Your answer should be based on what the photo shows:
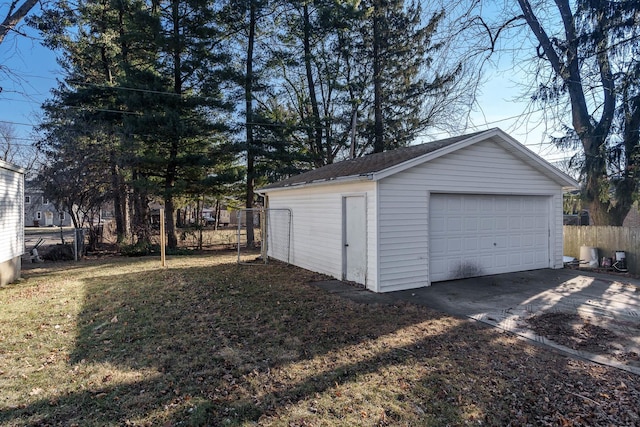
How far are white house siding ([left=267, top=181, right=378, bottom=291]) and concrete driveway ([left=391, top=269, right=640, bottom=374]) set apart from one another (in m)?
1.75

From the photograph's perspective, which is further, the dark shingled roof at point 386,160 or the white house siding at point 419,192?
the dark shingled roof at point 386,160

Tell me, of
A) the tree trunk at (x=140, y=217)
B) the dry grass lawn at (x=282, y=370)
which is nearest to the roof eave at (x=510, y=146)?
the dry grass lawn at (x=282, y=370)

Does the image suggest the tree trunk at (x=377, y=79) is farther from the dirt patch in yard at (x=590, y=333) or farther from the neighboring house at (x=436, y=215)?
the dirt patch in yard at (x=590, y=333)

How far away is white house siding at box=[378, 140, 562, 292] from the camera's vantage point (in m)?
7.29

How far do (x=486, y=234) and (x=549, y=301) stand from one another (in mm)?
2577

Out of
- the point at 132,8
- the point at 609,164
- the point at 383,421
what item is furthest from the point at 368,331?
Answer: the point at 132,8

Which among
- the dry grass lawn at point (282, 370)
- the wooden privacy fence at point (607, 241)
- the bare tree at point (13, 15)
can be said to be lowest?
the dry grass lawn at point (282, 370)

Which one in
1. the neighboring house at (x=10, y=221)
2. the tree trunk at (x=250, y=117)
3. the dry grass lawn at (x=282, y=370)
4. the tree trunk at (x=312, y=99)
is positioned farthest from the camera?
the tree trunk at (x=312, y=99)

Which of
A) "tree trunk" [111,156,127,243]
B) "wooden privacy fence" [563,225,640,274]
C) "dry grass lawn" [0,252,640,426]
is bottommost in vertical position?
"dry grass lawn" [0,252,640,426]

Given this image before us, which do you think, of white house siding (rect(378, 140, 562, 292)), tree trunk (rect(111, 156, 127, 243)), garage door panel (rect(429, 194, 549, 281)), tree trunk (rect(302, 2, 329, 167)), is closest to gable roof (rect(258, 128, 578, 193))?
white house siding (rect(378, 140, 562, 292))

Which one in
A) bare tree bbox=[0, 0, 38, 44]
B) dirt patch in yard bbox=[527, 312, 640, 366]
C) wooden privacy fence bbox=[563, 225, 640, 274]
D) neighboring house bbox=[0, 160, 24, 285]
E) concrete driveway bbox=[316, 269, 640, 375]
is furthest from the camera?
wooden privacy fence bbox=[563, 225, 640, 274]

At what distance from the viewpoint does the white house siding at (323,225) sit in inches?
292

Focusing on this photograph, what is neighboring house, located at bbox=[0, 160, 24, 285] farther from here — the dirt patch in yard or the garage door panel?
the dirt patch in yard

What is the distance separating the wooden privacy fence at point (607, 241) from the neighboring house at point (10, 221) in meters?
15.7
